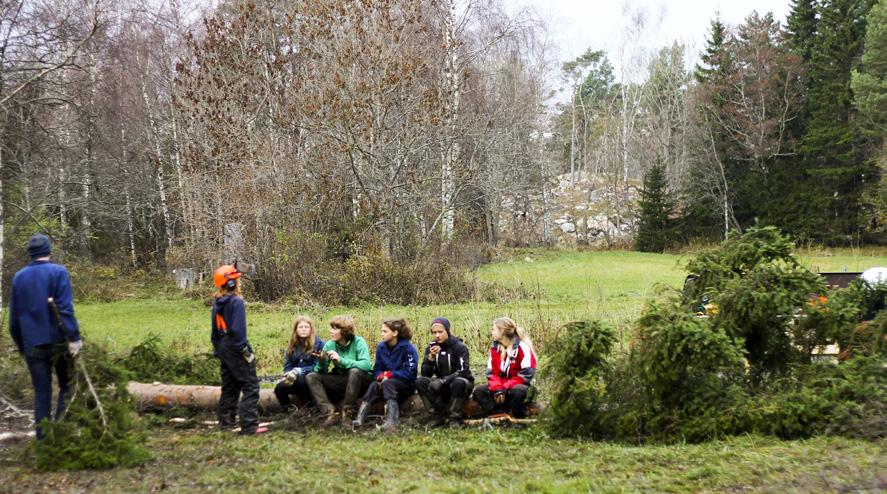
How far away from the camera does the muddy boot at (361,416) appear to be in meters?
7.68

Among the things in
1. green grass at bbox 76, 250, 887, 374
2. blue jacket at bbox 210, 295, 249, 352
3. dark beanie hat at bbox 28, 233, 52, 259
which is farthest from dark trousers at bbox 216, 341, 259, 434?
dark beanie hat at bbox 28, 233, 52, 259

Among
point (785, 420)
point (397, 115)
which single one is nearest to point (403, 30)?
point (397, 115)

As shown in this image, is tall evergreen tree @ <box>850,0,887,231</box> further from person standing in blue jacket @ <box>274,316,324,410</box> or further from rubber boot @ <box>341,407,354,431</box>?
rubber boot @ <box>341,407,354,431</box>

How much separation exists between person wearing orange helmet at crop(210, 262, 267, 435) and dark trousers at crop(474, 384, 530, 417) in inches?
89.7

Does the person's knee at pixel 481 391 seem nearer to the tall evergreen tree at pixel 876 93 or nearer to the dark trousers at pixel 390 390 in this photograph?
the dark trousers at pixel 390 390

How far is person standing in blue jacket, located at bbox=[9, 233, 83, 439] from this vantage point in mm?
6051

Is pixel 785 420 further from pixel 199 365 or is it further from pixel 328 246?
pixel 328 246

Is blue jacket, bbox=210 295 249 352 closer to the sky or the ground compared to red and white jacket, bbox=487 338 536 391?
closer to the sky

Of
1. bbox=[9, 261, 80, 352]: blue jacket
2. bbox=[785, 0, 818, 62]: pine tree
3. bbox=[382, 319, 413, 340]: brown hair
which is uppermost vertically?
bbox=[785, 0, 818, 62]: pine tree

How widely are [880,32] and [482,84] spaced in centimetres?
1768

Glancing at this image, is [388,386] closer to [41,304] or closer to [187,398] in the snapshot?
[187,398]

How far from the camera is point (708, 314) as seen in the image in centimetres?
738

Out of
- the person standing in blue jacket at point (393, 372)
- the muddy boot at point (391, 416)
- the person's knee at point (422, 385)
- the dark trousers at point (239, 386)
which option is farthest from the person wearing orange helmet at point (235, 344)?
the person's knee at point (422, 385)

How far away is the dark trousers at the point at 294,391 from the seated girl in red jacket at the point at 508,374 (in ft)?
6.35
